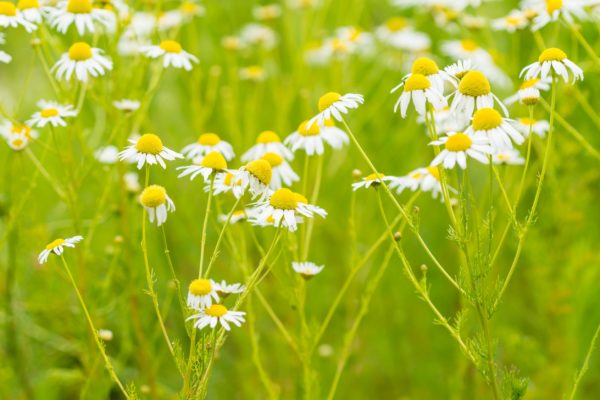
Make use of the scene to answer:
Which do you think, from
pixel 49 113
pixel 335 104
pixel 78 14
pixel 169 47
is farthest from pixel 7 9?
pixel 335 104

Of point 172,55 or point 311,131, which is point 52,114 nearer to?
point 172,55

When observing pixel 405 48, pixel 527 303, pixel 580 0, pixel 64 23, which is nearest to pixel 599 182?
pixel 527 303

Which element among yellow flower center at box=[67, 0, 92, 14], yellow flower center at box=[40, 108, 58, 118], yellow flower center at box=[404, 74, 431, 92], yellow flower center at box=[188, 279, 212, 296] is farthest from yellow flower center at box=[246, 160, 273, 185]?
yellow flower center at box=[67, 0, 92, 14]

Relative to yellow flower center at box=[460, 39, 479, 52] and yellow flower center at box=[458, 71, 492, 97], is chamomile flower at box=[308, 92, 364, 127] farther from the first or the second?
yellow flower center at box=[460, 39, 479, 52]

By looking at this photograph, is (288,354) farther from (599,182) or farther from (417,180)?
(599,182)

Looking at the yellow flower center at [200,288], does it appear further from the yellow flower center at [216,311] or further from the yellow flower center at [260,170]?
the yellow flower center at [260,170]
